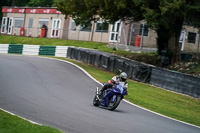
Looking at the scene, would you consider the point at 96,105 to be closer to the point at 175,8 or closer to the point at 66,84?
the point at 66,84

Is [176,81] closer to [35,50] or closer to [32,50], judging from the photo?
[35,50]

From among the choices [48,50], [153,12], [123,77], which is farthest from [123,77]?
[48,50]

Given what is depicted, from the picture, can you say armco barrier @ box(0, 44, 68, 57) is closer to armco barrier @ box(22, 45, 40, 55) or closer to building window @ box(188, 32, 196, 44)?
armco barrier @ box(22, 45, 40, 55)

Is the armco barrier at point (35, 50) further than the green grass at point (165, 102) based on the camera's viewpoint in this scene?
Yes

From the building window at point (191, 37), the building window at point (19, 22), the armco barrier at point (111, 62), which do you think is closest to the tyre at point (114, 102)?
the armco barrier at point (111, 62)

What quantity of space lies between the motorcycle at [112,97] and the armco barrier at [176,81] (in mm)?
7857

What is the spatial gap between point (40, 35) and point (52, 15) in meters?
3.09

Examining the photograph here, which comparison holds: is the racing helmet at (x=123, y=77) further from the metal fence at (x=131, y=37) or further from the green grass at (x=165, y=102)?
the metal fence at (x=131, y=37)

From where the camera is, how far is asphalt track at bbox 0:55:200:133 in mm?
10203

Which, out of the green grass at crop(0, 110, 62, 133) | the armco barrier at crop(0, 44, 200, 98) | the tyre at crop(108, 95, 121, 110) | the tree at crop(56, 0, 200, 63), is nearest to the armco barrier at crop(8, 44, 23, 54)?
the armco barrier at crop(0, 44, 200, 98)

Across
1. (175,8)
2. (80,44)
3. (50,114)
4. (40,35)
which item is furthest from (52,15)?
(50,114)

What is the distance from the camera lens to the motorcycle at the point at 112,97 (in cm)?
1393

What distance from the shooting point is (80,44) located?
44.7 m

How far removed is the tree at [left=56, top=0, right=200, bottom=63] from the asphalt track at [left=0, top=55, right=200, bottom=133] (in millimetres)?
6838
